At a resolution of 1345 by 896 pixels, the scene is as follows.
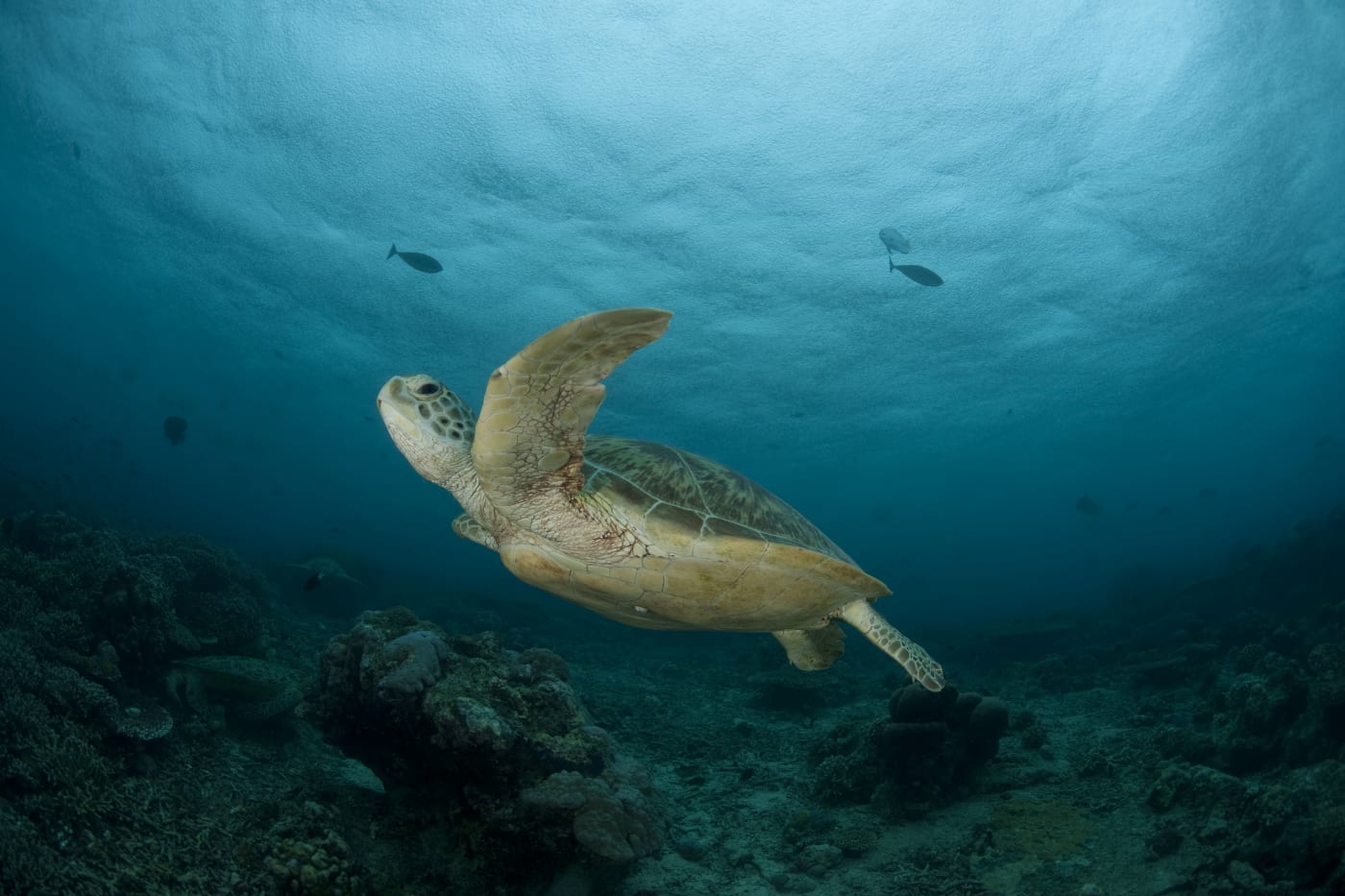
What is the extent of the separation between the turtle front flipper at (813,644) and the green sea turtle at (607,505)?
858 millimetres

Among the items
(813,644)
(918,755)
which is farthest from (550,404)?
(918,755)

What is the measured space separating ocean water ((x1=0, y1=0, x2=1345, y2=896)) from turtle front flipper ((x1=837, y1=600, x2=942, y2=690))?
62cm

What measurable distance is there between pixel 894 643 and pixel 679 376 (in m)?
21.7

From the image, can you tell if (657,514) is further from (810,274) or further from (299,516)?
(299,516)

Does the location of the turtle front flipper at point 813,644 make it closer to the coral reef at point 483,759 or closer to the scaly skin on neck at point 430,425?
the coral reef at point 483,759

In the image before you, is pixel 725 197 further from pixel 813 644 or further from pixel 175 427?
pixel 175 427

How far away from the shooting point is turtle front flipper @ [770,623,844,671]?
573 centimetres

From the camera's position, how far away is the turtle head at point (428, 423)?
3689 millimetres

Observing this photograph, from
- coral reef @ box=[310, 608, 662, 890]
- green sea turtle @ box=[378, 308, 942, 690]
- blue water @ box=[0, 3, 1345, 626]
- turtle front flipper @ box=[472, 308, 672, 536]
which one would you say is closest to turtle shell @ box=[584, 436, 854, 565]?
green sea turtle @ box=[378, 308, 942, 690]

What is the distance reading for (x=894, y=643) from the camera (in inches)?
198

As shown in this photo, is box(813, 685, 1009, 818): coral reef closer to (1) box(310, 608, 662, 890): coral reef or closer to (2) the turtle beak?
(1) box(310, 608, 662, 890): coral reef

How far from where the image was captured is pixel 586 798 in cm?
340

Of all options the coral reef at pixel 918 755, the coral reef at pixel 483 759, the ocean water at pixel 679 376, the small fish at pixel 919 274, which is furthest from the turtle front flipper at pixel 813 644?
the small fish at pixel 919 274

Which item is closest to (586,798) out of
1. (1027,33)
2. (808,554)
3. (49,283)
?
(808,554)
